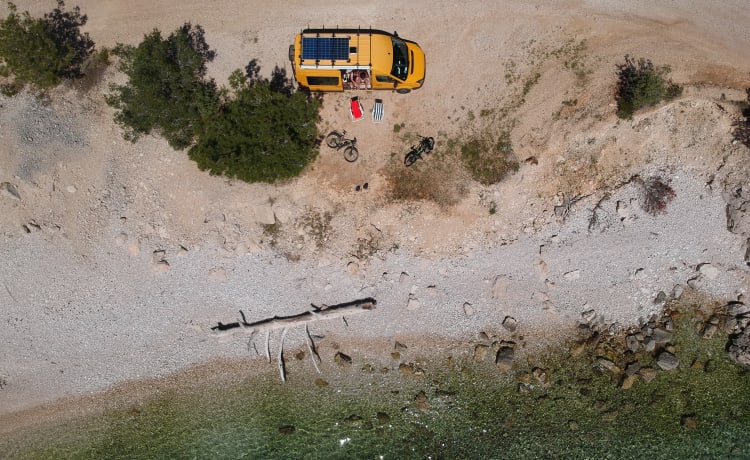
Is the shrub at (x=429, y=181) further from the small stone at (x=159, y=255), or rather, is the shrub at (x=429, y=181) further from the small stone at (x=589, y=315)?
the small stone at (x=159, y=255)

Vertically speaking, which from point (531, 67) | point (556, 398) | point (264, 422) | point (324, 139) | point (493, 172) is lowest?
point (264, 422)

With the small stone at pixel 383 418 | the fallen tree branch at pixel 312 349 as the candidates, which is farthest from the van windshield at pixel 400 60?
the small stone at pixel 383 418

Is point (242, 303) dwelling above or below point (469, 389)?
above

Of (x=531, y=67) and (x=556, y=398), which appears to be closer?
(x=531, y=67)

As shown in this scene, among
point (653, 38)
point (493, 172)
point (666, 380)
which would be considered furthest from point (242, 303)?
point (653, 38)

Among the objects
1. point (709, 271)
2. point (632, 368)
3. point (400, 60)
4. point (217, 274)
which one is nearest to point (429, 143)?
point (400, 60)

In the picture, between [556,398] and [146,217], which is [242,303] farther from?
[556,398]
